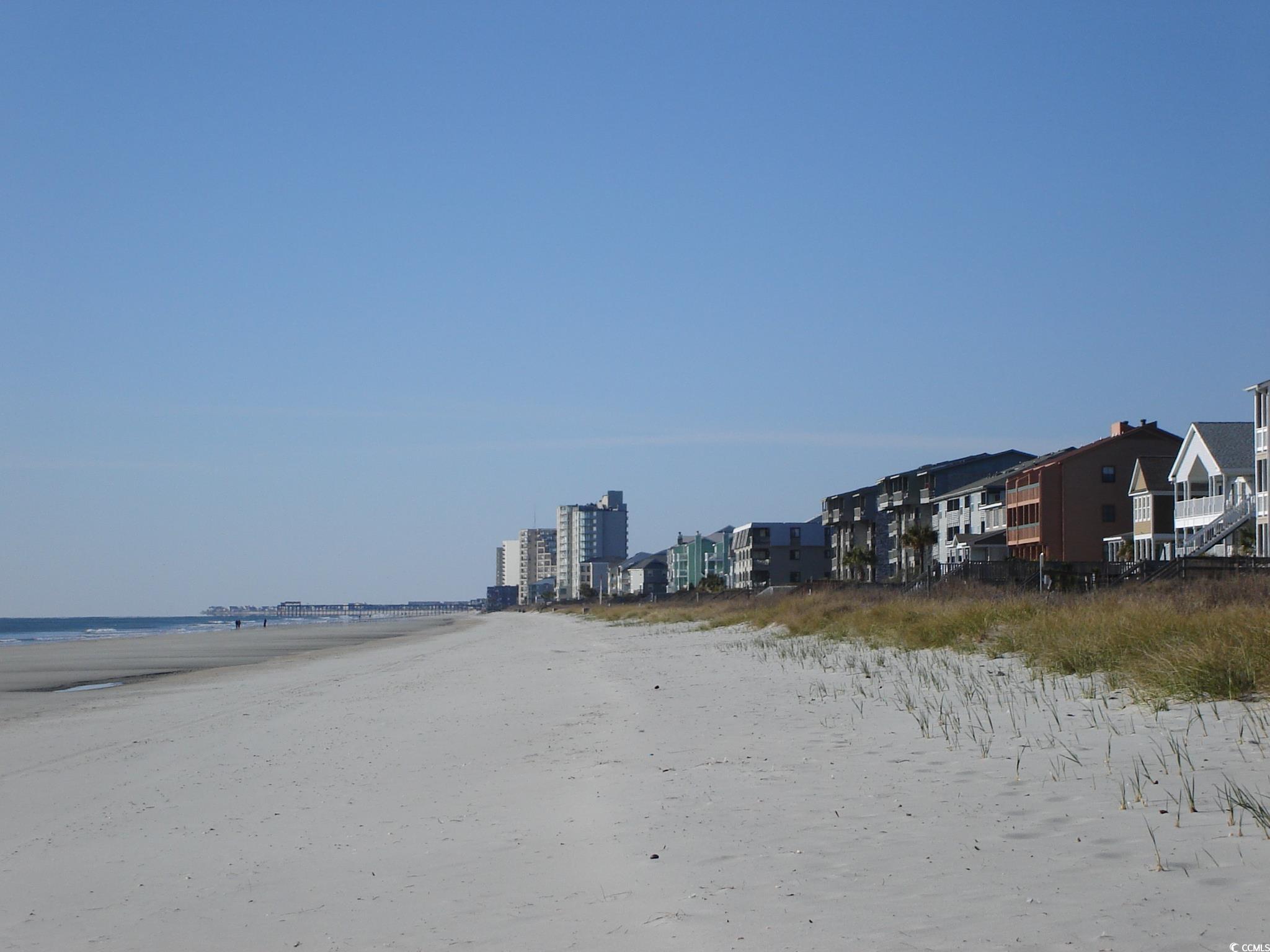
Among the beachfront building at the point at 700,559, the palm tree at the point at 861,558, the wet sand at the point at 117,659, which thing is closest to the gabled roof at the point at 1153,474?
the palm tree at the point at 861,558

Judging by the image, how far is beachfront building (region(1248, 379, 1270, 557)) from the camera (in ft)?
152

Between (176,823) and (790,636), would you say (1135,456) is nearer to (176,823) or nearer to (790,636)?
(790,636)

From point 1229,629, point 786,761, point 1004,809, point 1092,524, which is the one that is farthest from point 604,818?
point 1092,524

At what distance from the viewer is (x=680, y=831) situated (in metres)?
→ 7.67

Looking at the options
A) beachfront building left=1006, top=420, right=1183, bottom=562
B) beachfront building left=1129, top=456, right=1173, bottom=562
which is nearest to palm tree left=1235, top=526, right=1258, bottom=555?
beachfront building left=1129, top=456, right=1173, bottom=562

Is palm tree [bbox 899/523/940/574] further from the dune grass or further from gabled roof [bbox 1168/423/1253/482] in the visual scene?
the dune grass

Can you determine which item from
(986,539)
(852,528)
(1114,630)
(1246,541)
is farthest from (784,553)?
(1114,630)

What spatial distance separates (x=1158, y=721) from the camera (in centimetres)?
948

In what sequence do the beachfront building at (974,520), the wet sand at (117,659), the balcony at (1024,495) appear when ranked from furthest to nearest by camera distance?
the beachfront building at (974,520), the balcony at (1024,495), the wet sand at (117,659)

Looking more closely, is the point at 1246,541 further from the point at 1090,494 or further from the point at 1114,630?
the point at 1114,630

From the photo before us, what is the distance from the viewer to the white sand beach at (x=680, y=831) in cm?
562

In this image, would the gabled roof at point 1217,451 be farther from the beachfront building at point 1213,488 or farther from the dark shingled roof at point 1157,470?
the dark shingled roof at point 1157,470

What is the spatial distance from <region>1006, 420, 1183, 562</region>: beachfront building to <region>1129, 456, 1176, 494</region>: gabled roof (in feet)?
6.26

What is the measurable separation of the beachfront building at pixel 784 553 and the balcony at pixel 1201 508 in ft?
250
